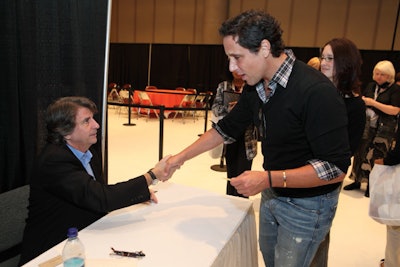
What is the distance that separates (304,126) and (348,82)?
2.68 ft

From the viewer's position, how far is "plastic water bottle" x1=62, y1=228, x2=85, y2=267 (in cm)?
106

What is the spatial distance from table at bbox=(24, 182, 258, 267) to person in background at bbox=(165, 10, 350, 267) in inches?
9.4

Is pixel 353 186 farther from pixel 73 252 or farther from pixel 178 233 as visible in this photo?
pixel 73 252

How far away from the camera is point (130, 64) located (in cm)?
1289

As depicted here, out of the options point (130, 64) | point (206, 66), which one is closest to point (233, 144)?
point (206, 66)

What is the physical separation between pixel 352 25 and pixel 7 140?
34.0 feet

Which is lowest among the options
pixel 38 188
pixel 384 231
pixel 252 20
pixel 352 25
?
pixel 384 231

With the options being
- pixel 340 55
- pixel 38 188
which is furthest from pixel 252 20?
pixel 38 188

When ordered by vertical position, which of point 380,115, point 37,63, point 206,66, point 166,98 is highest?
point 206,66

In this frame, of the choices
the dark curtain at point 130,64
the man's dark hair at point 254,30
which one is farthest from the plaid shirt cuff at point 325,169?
the dark curtain at point 130,64

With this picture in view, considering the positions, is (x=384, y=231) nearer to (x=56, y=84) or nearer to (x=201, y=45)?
(x=56, y=84)

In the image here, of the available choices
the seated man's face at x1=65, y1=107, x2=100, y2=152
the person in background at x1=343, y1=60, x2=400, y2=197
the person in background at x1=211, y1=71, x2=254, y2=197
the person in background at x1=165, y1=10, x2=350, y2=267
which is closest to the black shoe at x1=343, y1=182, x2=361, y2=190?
the person in background at x1=343, y1=60, x2=400, y2=197

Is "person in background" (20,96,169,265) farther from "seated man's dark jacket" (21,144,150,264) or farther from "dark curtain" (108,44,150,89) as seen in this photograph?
"dark curtain" (108,44,150,89)

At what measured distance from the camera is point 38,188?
1.50 m
